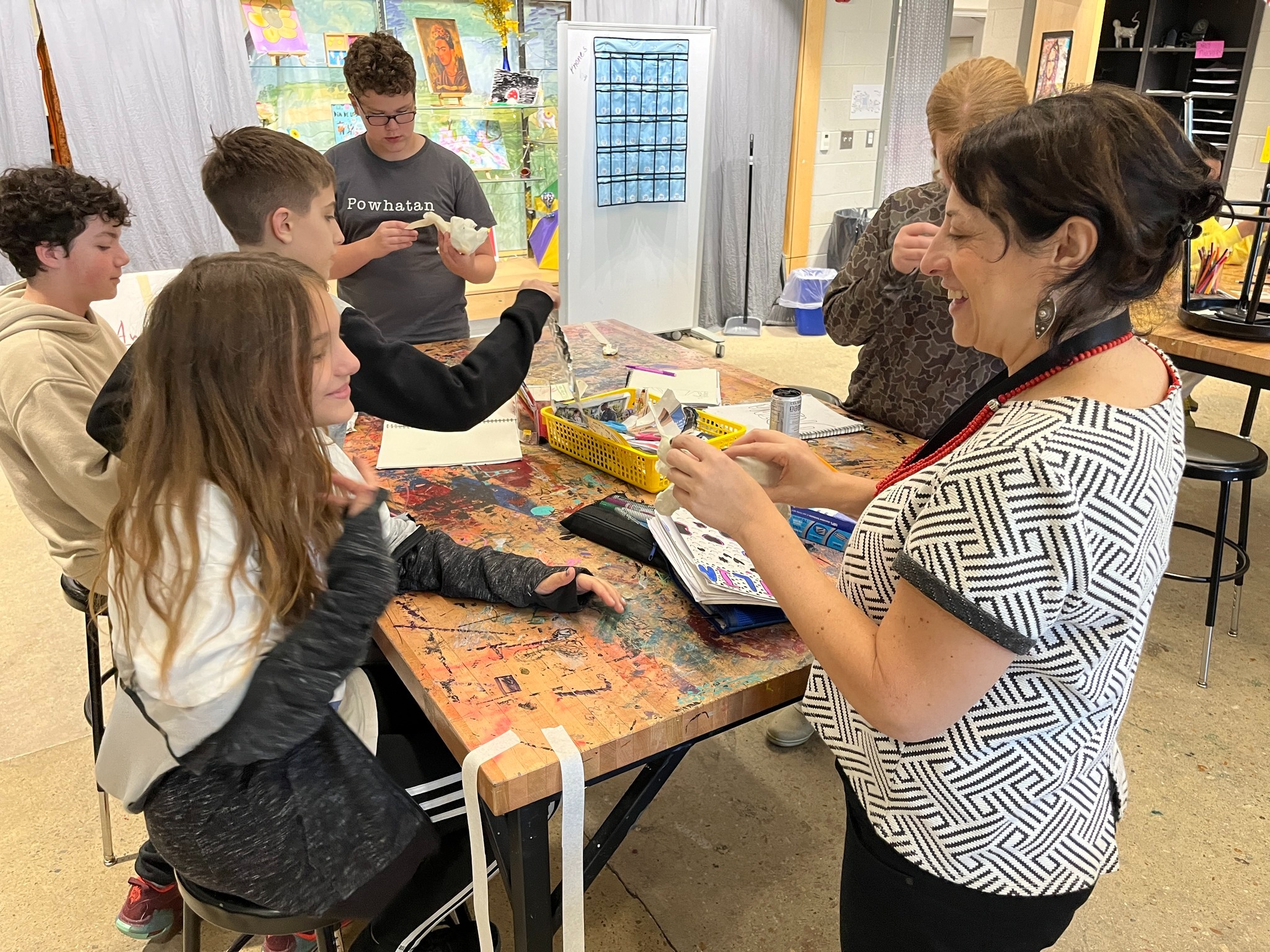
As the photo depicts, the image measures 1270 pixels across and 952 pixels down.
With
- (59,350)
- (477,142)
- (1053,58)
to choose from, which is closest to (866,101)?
(1053,58)

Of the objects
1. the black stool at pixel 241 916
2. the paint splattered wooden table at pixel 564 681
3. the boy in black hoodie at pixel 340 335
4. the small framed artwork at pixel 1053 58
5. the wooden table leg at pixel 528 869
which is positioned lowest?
the black stool at pixel 241 916

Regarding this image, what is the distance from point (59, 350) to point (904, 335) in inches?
69.7

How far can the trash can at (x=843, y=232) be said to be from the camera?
6.10 meters

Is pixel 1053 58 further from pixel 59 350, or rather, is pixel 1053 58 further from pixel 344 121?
pixel 59 350

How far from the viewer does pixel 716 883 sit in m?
1.93

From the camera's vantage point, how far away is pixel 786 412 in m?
1.80

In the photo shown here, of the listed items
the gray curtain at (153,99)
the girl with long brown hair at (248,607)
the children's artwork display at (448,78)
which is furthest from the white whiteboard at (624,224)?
the girl with long brown hair at (248,607)

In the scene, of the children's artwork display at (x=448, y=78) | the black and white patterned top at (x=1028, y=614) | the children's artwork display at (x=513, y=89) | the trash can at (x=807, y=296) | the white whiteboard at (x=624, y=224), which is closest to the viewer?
the black and white patterned top at (x=1028, y=614)

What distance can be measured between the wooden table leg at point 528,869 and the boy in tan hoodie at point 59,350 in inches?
38.8

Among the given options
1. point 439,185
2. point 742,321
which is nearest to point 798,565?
point 439,185

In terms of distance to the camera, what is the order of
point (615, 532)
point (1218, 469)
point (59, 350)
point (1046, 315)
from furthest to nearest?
point (1218, 469) < point (59, 350) < point (615, 532) < point (1046, 315)

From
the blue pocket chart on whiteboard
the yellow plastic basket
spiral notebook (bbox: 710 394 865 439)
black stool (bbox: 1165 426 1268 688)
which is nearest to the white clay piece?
the yellow plastic basket

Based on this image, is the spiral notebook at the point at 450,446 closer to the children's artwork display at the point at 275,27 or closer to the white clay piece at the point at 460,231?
A: the white clay piece at the point at 460,231

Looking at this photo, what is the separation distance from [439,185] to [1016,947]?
2532 mm
